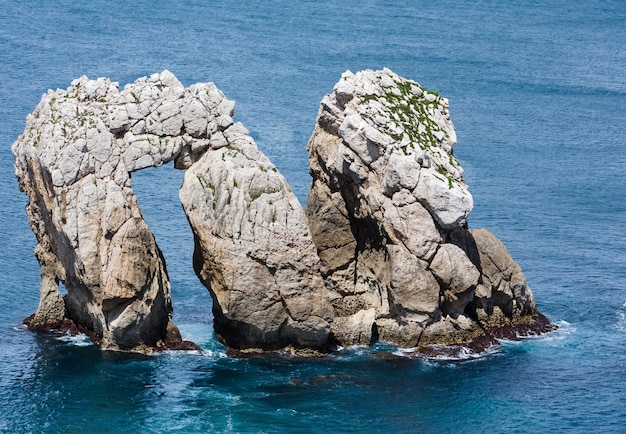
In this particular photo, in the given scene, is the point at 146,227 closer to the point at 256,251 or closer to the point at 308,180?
the point at 256,251

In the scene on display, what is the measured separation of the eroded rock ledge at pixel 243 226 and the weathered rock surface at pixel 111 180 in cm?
9

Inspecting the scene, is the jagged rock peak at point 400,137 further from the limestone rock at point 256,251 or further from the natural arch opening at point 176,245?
the natural arch opening at point 176,245

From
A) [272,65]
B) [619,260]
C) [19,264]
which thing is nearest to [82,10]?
[272,65]

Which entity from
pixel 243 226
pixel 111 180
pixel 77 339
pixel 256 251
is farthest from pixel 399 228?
pixel 77 339

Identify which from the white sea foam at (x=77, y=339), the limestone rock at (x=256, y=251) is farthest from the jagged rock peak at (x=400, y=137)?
the white sea foam at (x=77, y=339)

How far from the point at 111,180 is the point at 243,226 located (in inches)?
329

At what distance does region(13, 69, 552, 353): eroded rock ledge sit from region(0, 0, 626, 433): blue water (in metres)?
2.50

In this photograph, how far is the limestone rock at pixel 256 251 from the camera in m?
70.6

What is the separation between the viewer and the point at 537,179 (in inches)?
4476

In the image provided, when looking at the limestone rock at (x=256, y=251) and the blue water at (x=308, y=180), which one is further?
the limestone rock at (x=256, y=251)

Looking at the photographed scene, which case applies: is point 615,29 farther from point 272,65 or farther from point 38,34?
point 38,34

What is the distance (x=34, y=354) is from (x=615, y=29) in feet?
427

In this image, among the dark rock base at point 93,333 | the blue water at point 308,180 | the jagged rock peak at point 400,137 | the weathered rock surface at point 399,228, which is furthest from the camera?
the dark rock base at point 93,333

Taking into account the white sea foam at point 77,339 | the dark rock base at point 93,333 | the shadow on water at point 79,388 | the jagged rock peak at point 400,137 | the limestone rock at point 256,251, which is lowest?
the shadow on water at point 79,388
